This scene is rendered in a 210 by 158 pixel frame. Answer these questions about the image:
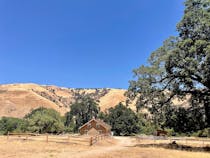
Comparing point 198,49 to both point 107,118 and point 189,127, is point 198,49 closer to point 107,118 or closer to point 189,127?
point 189,127

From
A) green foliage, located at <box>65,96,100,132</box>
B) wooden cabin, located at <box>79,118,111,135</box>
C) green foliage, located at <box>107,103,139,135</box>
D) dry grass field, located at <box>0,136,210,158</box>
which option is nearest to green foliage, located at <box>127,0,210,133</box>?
dry grass field, located at <box>0,136,210,158</box>

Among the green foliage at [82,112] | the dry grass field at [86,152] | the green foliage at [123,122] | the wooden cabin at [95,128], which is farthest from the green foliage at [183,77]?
the green foliage at [82,112]

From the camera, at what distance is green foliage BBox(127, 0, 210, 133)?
27.7 meters

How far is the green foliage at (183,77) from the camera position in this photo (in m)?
27.7

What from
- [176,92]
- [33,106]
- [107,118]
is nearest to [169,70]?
[176,92]

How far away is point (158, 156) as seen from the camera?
23.9 meters

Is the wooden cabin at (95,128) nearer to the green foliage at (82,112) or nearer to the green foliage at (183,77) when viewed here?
the green foliage at (82,112)

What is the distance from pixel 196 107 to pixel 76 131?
84109 mm

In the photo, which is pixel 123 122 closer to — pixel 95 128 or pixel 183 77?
pixel 95 128

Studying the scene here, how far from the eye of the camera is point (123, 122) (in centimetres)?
9869

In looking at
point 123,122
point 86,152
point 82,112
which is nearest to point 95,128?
point 123,122

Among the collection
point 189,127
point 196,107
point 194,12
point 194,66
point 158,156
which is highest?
point 194,12

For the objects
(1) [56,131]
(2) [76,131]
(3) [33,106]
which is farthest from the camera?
(3) [33,106]

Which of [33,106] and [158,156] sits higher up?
[33,106]
